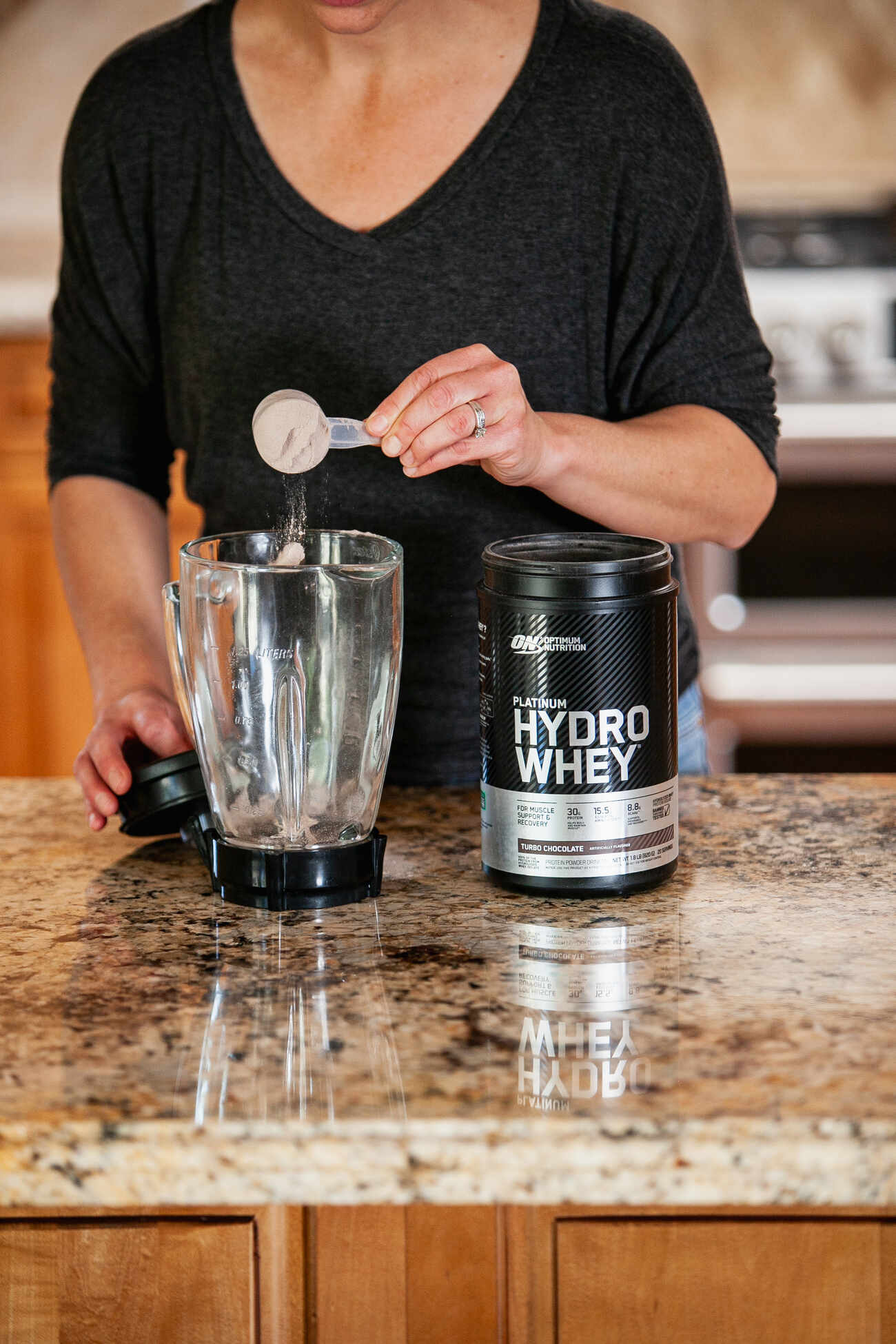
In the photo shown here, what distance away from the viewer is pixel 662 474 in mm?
957

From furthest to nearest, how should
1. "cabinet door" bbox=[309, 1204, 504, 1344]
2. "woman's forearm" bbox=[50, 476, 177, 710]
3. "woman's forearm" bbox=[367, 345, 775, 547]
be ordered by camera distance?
"woman's forearm" bbox=[50, 476, 177, 710]
"woman's forearm" bbox=[367, 345, 775, 547]
"cabinet door" bbox=[309, 1204, 504, 1344]

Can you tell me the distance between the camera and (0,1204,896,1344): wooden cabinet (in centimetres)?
61

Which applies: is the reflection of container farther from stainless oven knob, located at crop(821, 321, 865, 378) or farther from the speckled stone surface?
stainless oven knob, located at crop(821, 321, 865, 378)

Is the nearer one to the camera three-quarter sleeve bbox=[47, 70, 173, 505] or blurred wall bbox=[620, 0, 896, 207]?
three-quarter sleeve bbox=[47, 70, 173, 505]

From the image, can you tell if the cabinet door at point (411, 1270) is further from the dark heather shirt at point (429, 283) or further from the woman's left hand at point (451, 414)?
the dark heather shirt at point (429, 283)

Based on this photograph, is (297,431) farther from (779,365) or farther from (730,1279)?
(779,365)

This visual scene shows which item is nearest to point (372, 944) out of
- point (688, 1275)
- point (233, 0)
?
point (688, 1275)

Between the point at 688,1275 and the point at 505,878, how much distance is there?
0.21 m

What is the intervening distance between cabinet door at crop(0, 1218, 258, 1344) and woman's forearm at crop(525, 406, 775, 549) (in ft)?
1.54

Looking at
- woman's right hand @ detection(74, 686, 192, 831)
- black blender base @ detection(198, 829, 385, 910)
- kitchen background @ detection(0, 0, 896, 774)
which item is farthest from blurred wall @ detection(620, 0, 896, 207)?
black blender base @ detection(198, 829, 385, 910)

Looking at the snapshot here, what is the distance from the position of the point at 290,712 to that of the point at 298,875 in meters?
0.08

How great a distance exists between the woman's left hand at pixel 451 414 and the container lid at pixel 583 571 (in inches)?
2.2

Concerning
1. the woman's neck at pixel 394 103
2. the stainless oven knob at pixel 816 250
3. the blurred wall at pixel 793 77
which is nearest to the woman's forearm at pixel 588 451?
the woman's neck at pixel 394 103

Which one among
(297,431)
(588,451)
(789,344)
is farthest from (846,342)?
(297,431)
